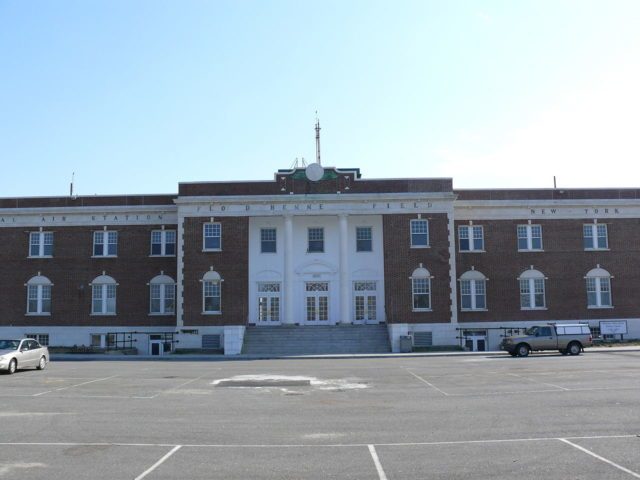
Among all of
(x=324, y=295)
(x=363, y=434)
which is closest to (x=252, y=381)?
(x=363, y=434)

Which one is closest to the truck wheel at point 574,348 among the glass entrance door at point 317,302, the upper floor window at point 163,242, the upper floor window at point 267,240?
the glass entrance door at point 317,302

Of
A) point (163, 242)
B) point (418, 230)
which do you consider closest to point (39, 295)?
point (163, 242)

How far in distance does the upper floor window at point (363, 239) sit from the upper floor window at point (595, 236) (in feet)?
46.0

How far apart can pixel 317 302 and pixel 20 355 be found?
1985 centimetres

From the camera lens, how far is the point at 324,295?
41.8m

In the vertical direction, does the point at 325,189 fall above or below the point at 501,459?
above

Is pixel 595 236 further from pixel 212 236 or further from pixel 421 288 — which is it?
pixel 212 236

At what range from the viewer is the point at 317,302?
4175 cm

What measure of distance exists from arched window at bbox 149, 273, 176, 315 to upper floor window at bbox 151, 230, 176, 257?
1538mm

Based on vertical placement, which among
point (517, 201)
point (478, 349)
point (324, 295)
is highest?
point (517, 201)

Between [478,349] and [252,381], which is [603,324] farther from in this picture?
[252,381]

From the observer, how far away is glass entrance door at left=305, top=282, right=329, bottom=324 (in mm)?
41750

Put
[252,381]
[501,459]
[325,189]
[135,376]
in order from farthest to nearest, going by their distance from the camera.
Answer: [325,189], [135,376], [252,381], [501,459]

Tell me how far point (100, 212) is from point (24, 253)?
18.9 ft
